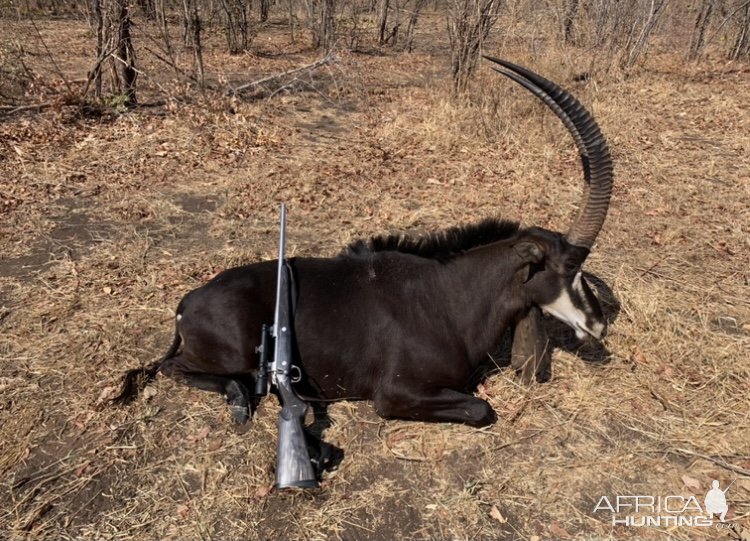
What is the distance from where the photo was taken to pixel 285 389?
159 inches

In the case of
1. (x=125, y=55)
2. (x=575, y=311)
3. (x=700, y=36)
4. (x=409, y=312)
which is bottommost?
(x=409, y=312)

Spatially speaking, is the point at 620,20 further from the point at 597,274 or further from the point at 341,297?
the point at 341,297

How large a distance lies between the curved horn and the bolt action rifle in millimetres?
2390

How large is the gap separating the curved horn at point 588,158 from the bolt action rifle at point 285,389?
2390mm

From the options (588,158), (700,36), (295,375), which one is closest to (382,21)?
(700,36)

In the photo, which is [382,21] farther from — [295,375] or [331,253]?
[295,375]

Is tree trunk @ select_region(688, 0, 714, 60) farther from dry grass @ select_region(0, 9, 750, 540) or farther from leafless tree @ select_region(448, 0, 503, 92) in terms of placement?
leafless tree @ select_region(448, 0, 503, 92)

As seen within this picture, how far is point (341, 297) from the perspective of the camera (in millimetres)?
4500

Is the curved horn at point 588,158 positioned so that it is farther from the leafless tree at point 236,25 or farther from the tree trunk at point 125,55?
the leafless tree at point 236,25

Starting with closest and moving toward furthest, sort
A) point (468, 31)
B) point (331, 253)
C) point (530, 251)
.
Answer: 1. point (530, 251)
2. point (331, 253)
3. point (468, 31)

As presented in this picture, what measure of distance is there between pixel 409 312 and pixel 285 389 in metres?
1.17

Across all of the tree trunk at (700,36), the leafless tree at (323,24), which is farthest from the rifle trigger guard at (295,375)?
the tree trunk at (700,36)

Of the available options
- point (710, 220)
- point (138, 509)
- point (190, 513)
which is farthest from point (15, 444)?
point (710, 220)

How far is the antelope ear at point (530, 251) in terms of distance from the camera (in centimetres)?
434
